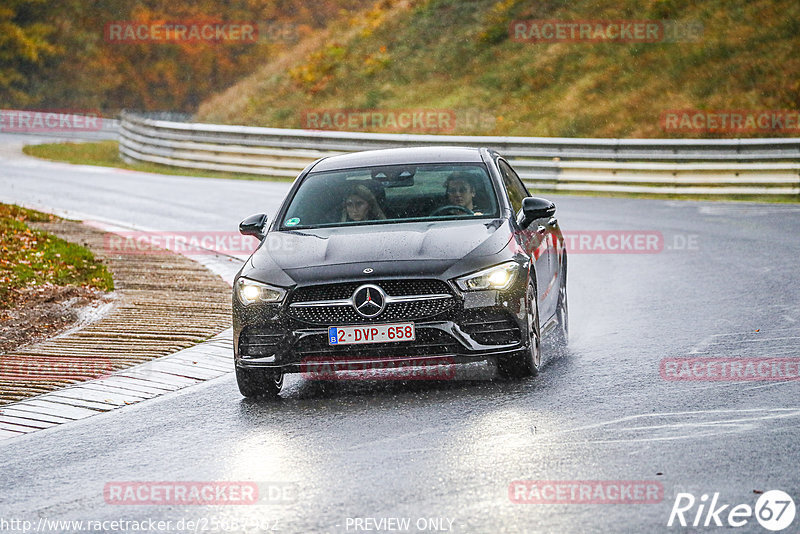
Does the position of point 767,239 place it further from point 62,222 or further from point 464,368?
point 62,222

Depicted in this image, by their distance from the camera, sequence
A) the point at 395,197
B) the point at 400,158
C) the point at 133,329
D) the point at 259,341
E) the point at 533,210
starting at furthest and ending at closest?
the point at 133,329
the point at 400,158
the point at 395,197
the point at 533,210
the point at 259,341

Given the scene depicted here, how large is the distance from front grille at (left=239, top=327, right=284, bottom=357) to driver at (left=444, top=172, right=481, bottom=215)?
188 centimetres

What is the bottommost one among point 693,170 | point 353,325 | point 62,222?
point 693,170

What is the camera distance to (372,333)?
834cm

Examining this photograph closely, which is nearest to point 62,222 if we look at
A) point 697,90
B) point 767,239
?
point 767,239

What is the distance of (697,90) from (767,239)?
1738cm

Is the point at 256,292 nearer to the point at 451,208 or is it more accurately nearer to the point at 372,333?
the point at 372,333

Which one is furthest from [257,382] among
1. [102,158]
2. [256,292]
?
[102,158]

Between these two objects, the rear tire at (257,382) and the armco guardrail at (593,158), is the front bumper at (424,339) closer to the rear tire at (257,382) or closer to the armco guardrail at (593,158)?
the rear tire at (257,382)

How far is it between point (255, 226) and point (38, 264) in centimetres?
611

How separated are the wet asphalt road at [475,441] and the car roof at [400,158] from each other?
1748 mm

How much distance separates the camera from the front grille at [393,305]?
8.40 metres

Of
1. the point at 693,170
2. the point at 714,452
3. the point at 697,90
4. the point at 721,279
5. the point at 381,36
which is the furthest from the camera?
the point at 381,36

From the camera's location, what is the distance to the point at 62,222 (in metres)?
20.5
